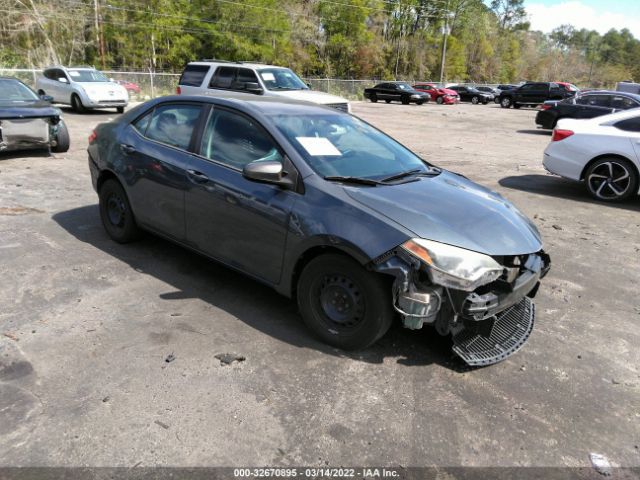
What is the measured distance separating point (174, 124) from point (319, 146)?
4.99 feet

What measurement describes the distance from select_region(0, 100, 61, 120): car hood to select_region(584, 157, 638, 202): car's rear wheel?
9787mm

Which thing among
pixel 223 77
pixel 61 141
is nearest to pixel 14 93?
pixel 61 141

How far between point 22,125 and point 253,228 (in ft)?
24.2

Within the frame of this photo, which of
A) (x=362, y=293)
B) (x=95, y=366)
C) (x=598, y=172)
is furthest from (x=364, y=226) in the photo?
(x=598, y=172)

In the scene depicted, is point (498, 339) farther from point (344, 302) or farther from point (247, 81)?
point (247, 81)

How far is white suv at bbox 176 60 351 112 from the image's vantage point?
12.6 m

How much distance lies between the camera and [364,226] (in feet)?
10.1

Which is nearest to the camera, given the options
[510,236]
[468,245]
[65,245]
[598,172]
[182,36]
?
[468,245]

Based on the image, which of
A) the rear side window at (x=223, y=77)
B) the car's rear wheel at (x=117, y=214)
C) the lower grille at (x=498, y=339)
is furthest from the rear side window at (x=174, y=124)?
the rear side window at (x=223, y=77)

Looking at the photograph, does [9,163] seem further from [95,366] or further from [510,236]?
[510,236]

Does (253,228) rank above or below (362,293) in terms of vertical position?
above

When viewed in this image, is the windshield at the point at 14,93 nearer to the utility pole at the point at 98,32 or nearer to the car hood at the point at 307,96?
the car hood at the point at 307,96

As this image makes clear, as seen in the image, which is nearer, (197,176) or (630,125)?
(197,176)

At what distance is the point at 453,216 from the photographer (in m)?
3.27
